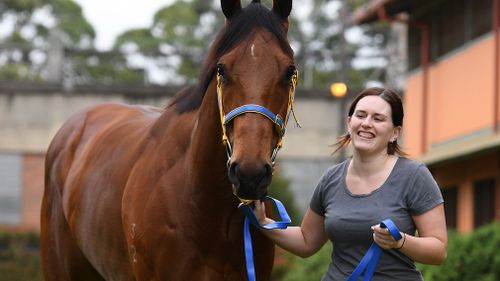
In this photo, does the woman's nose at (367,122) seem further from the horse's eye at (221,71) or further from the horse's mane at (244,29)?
the horse's eye at (221,71)

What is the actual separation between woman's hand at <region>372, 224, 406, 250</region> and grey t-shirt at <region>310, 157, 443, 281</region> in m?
0.16

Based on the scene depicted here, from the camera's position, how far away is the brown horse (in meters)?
5.20

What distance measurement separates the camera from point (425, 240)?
197 inches

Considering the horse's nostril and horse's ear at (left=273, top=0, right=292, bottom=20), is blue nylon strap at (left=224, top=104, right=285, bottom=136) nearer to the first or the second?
the horse's nostril

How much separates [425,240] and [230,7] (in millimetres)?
1620

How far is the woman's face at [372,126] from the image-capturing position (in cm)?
521

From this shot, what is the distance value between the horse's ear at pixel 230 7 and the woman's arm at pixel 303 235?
3.36 ft

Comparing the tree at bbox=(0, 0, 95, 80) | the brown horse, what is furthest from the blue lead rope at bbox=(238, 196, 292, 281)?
the tree at bbox=(0, 0, 95, 80)

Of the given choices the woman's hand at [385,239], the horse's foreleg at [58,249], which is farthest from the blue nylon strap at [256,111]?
the horse's foreleg at [58,249]

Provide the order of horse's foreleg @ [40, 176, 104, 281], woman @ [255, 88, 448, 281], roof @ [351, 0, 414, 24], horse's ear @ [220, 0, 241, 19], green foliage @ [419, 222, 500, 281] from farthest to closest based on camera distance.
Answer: roof @ [351, 0, 414, 24], green foliage @ [419, 222, 500, 281], horse's foreleg @ [40, 176, 104, 281], horse's ear @ [220, 0, 241, 19], woman @ [255, 88, 448, 281]

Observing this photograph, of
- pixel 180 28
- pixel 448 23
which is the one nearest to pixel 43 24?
pixel 180 28

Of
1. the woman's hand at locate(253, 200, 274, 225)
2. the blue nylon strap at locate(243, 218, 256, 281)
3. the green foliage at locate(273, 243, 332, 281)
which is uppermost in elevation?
the woman's hand at locate(253, 200, 274, 225)

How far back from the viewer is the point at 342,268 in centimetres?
532

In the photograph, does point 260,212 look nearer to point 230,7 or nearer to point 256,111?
point 256,111
